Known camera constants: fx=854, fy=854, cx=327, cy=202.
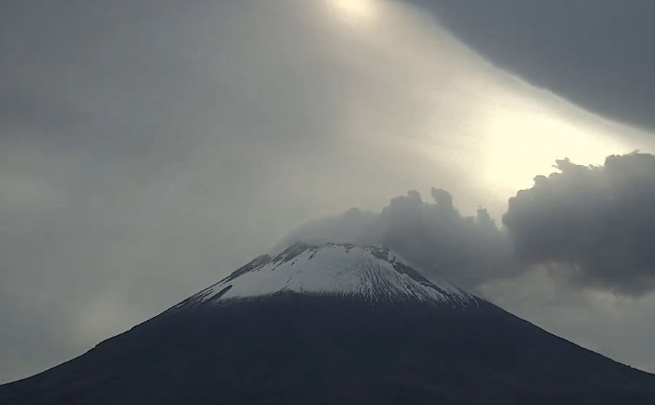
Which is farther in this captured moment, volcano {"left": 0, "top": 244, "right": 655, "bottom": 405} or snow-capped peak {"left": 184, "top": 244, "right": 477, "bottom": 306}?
snow-capped peak {"left": 184, "top": 244, "right": 477, "bottom": 306}

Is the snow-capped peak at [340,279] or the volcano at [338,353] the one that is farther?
the snow-capped peak at [340,279]

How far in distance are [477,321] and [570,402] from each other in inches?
1302

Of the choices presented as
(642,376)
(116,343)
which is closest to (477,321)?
(642,376)

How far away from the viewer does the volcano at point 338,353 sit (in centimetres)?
13062

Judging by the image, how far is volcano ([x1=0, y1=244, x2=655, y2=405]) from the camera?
13062 centimetres

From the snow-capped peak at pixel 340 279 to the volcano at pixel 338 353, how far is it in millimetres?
394

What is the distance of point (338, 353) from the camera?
143500mm

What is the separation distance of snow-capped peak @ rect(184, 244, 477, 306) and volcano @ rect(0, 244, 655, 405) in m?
0.39

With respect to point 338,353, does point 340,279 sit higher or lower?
higher

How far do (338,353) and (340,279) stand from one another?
108 ft

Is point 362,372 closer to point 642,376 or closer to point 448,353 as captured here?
point 448,353

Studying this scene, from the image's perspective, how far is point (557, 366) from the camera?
482 ft

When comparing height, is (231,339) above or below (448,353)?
above

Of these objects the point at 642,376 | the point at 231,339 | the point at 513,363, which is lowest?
the point at 642,376
